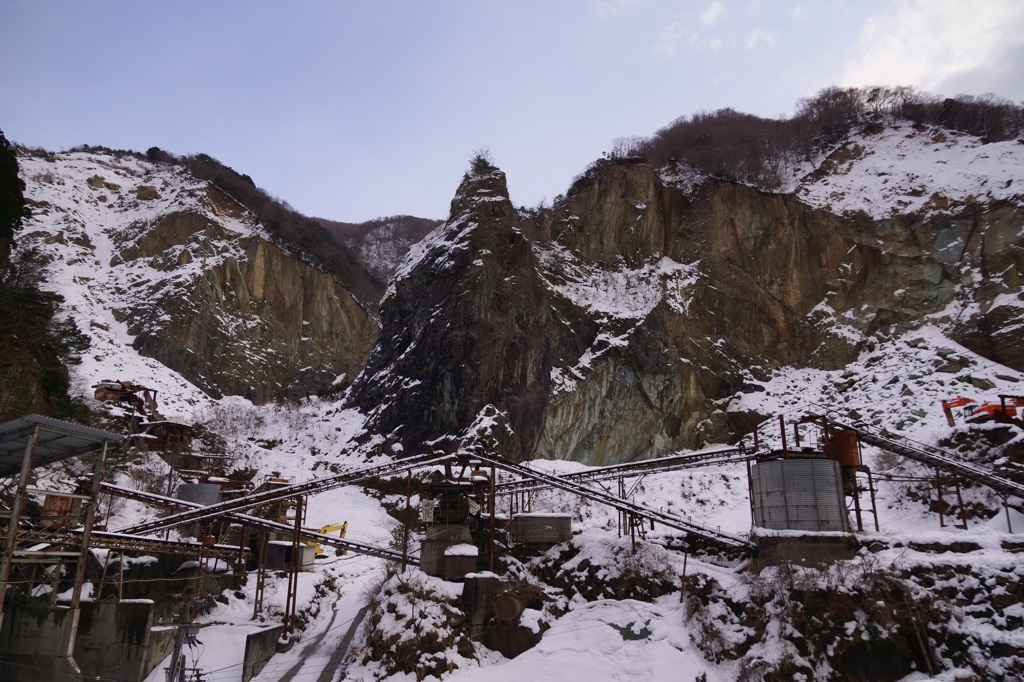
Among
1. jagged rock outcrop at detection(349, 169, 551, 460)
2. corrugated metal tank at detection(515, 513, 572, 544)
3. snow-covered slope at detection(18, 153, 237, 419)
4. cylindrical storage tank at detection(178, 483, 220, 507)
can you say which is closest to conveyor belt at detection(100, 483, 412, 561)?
corrugated metal tank at detection(515, 513, 572, 544)

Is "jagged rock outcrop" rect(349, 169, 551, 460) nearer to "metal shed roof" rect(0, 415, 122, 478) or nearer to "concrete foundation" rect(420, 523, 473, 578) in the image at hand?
A: "concrete foundation" rect(420, 523, 473, 578)

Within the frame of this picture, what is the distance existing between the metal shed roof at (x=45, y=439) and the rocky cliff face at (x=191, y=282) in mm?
33030

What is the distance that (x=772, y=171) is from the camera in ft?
189

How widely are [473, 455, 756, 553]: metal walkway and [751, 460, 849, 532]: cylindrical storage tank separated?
4.26 ft

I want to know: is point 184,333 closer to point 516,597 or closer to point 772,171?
point 516,597

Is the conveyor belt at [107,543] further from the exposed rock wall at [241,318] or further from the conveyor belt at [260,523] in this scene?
the exposed rock wall at [241,318]

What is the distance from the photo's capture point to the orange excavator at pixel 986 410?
1086 inches

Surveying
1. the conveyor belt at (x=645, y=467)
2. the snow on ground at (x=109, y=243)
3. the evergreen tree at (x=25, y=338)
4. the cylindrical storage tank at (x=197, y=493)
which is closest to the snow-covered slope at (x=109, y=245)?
the snow on ground at (x=109, y=243)

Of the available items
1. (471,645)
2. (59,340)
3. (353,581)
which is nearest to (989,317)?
(471,645)

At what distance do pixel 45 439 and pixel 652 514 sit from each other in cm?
2078

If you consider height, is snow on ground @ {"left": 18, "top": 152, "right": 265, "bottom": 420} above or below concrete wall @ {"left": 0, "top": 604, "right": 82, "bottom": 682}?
above

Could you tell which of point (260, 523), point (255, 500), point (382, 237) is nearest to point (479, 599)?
point (255, 500)

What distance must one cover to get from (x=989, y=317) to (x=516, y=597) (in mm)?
37713

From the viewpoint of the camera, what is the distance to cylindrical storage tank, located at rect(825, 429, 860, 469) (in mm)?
22719
